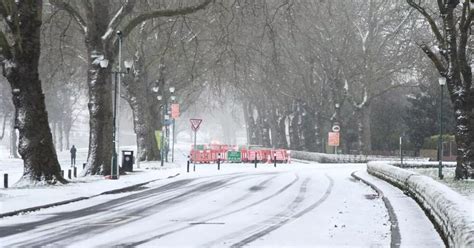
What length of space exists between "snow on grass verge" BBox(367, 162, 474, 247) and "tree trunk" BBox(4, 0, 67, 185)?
1252 centimetres

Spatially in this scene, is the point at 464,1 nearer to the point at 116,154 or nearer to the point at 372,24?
the point at 116,154

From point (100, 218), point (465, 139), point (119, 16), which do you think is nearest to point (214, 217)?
point (100, 218)

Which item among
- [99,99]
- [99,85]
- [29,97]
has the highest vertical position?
[99,85]

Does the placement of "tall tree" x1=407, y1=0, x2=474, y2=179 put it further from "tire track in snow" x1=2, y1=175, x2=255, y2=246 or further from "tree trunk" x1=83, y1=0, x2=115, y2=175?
"tree trunk" x1=83, y1=0, x2=115, y2=175

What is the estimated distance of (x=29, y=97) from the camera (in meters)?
22.5

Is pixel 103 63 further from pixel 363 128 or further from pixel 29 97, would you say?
pixel 363 128

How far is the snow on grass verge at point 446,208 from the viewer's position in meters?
8.66

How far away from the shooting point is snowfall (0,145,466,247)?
11578mm

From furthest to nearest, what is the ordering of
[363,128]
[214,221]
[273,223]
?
[363,128] < [214,221] < [273,223]

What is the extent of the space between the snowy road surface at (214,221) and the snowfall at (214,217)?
0.02 meters

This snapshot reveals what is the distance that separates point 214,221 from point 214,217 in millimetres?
782

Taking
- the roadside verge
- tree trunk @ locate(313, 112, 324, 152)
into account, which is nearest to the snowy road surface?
the roadside verge

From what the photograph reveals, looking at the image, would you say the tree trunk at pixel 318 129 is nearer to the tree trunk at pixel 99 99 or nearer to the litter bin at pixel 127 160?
the litter bin at pixel 127 160

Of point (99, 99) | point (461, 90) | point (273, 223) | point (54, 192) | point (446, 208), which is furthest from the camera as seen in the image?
point (99, 99)
